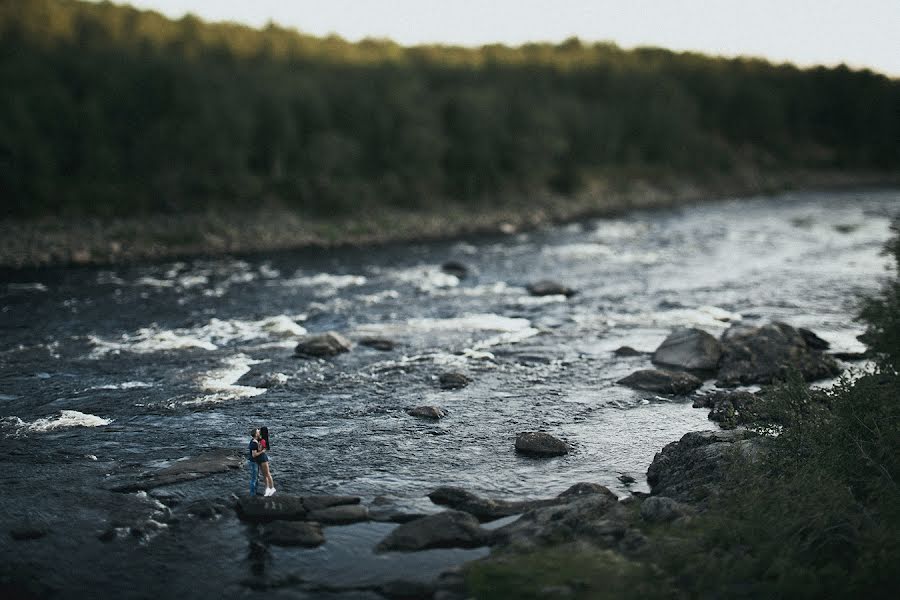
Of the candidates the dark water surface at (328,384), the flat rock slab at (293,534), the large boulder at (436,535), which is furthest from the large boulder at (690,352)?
the flat rock slab at (293,534)

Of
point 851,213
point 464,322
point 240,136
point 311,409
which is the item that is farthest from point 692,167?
Result: point 311,409

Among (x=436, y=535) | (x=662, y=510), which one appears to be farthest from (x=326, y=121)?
(x=662, y=510)

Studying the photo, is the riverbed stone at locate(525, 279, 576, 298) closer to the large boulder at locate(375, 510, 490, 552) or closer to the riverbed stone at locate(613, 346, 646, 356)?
the riverbed stone at locate(613, 346, 646, 356)

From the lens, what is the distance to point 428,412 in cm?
2566

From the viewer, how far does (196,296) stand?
1740 inches

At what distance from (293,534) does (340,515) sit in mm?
1358

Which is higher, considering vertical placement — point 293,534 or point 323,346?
point 323,346

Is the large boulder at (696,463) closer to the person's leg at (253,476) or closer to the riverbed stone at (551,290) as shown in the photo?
the person's leg at (253,476)

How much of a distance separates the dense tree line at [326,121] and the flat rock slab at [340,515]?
5094 cm

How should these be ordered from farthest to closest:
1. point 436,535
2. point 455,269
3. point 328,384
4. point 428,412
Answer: point 455,269 → point 328,384 → point 428,412 → point 436,535

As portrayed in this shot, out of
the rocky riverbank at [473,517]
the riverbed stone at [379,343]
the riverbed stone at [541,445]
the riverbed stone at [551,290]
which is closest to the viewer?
the rocky riverbank at [473,517]

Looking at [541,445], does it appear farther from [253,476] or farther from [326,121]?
[326,121]

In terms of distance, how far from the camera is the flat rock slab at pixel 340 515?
738 inches

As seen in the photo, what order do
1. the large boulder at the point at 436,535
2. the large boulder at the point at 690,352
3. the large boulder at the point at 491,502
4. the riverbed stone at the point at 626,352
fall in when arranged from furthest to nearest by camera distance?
the riverbed stone at the point at 626,352
the large boulder at the point at 690,352
the large boulder at the point at 491,502
the large boulder at the point at 436,535
